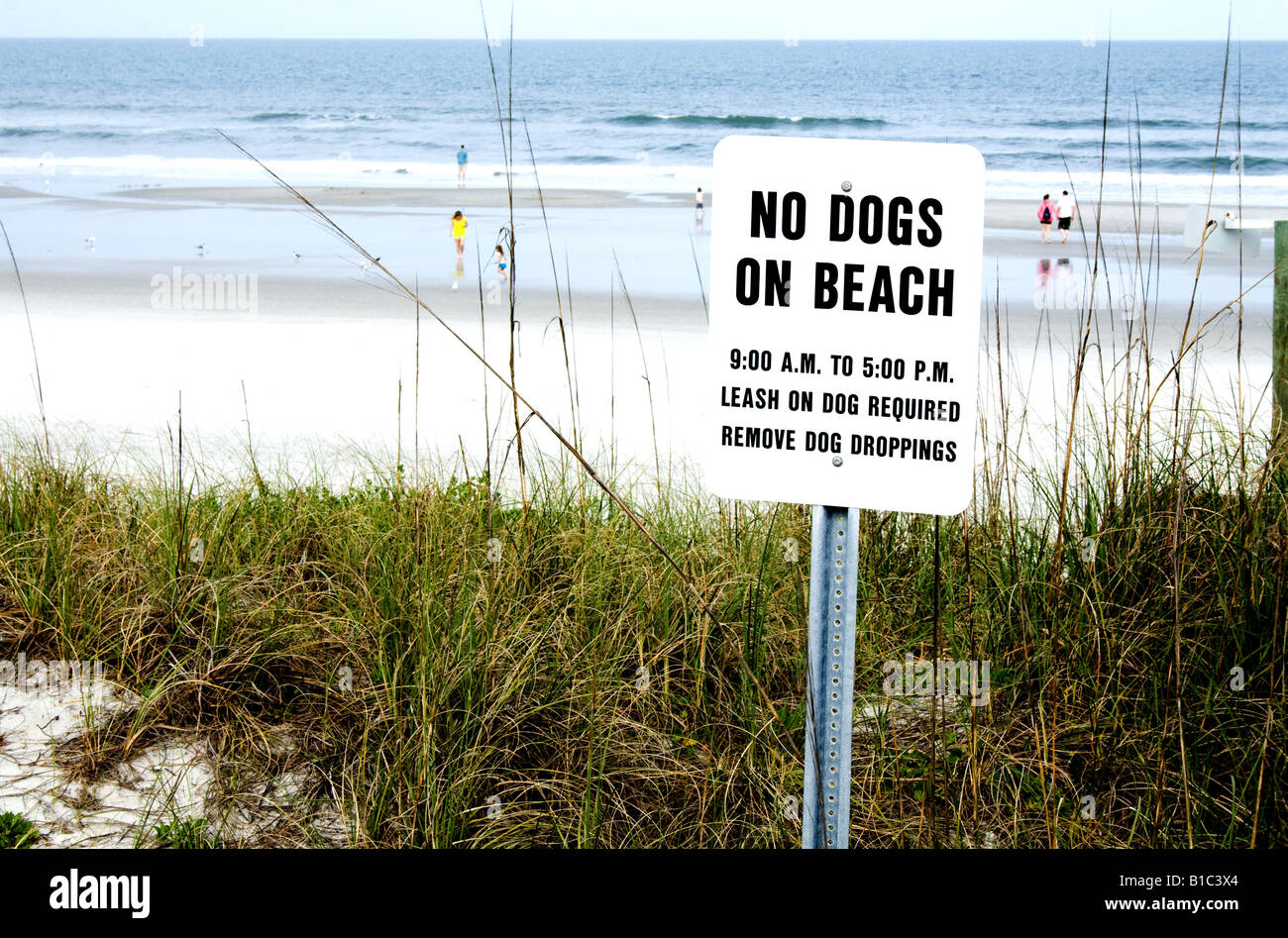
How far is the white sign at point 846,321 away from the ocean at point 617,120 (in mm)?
4696

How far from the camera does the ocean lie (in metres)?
30.8

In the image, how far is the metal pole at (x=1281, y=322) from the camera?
428cm

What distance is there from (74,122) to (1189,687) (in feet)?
170

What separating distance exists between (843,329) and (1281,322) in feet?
11.4

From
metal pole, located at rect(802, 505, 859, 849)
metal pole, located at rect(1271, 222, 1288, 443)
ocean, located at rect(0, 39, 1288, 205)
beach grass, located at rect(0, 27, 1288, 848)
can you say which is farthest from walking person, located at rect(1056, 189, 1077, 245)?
metal pole, located at rect(802, 505, 859, 849)

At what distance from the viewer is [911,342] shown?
168 cm

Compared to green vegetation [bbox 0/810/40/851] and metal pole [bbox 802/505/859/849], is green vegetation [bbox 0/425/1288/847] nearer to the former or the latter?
green vegetation [bbox 0/810/40/851]

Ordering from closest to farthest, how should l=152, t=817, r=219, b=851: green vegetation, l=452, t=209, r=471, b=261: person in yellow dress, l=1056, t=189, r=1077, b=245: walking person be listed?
l=152, t=817, r=219, b=851: green vegetation → l=452, t=209, r=471, b=261: person in yellow dress → l=1056, t=189, r=1077, b=245: walking person

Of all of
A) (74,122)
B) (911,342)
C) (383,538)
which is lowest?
(383,538)

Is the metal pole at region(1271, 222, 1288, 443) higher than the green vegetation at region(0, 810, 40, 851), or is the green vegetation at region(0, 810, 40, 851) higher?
the metal pole at region(1271, 222, 1288, 443)

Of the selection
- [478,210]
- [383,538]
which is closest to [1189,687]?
[383,538]

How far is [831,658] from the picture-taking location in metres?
1.78

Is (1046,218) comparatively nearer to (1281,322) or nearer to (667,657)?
(1281,322)
